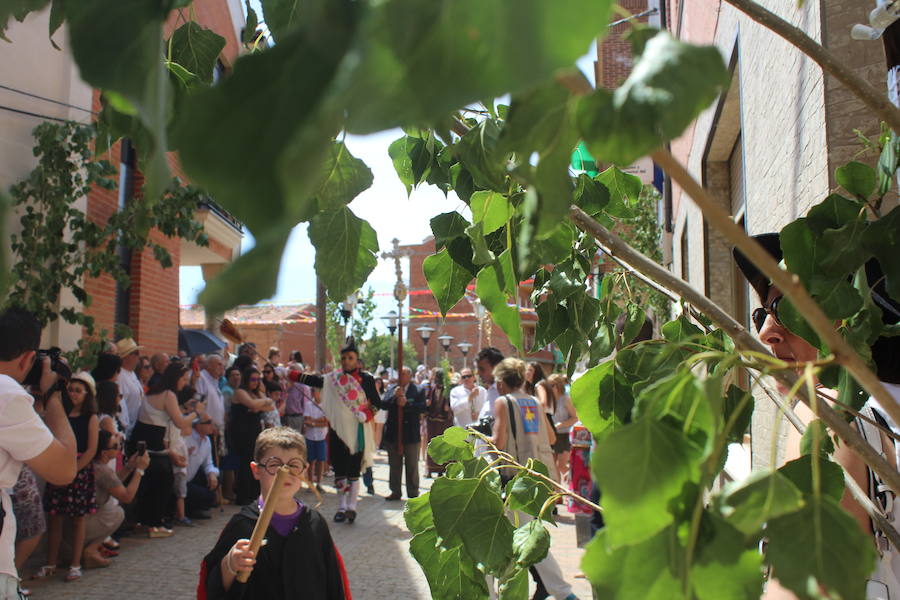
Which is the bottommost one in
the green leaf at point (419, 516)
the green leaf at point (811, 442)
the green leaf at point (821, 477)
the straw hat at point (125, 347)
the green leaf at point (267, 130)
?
the green leaf at point (419, 516)

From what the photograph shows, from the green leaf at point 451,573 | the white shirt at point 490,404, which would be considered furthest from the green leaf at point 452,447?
the white shirt at point 490,404

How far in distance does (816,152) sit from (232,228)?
13.4m

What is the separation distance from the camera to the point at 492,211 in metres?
1.09

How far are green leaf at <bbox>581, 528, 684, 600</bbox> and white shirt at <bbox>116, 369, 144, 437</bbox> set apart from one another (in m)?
8.59

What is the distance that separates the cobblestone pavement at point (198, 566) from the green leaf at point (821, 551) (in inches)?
199

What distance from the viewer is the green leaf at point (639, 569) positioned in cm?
64

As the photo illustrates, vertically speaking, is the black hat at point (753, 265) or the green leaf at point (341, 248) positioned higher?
the black hat at point (753, 265)

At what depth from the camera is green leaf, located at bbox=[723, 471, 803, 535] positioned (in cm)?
60

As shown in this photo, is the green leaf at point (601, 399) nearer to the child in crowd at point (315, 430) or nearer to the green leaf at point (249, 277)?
the green leaf at point (249, 277)

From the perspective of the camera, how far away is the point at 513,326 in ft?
3.60

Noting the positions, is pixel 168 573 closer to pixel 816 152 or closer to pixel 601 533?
pixel 816 152

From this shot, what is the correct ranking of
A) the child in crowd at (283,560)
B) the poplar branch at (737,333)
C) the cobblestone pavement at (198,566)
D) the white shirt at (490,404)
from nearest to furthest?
the poplar branch at (737,333)
the child in crowd at (283,560)
the cobblestone pavement at (198,566)
the white shirt at (490,404)

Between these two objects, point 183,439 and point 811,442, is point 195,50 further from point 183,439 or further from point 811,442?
point 183,439

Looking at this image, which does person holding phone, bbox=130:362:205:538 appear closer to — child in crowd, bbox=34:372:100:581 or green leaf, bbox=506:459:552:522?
child in crowd, bbox=34:372:100:581
